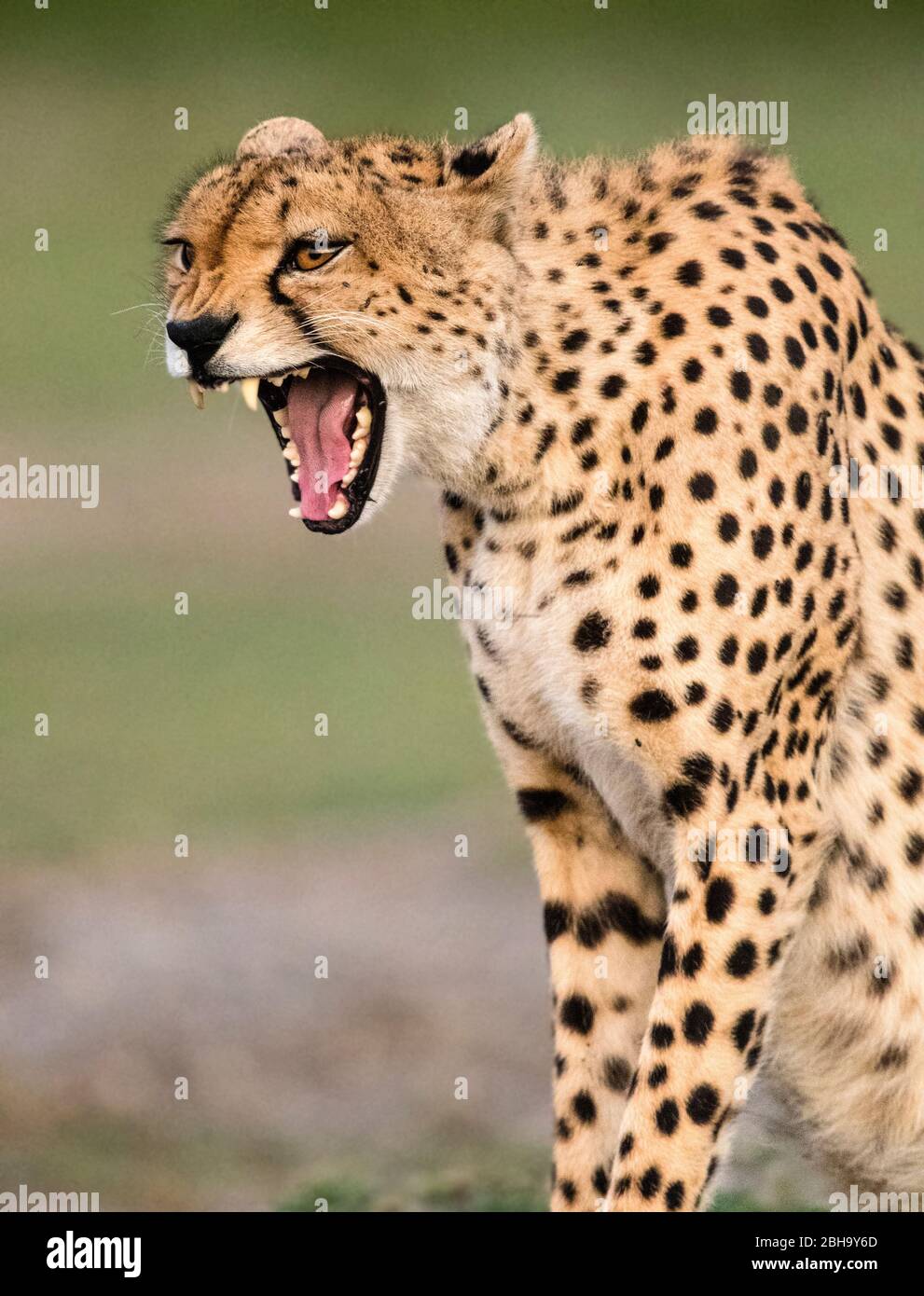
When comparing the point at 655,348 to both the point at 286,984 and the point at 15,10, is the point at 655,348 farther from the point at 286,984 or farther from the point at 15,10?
the point at 15,10

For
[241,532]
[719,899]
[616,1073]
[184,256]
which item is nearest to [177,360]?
[184,256]

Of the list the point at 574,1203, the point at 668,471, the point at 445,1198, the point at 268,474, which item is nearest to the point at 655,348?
the point at 668,471

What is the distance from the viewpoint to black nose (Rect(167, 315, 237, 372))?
3.24m

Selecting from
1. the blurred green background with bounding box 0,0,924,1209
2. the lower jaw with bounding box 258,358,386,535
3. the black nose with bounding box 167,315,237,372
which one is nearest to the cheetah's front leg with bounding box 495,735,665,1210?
the lower jaw with bounding box 258,358,386,535

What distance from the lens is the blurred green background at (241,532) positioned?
A: 23.6 ft

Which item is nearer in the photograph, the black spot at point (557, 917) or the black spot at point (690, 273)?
the black spot at point (690, 273)

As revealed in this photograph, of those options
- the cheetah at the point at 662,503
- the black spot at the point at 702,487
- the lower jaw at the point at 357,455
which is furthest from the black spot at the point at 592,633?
the lower jaw at the point at 357,455

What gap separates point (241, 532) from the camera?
907 cm

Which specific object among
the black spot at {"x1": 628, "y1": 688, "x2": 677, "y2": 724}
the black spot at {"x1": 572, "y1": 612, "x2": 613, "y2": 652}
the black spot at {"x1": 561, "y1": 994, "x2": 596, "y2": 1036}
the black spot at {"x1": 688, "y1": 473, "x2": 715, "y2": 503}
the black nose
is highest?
the black nose

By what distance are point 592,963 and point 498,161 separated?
129cm

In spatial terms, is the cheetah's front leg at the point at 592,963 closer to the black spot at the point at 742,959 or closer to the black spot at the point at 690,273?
the black spot at the point at 742,959

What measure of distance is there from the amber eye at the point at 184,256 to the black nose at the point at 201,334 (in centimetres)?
16

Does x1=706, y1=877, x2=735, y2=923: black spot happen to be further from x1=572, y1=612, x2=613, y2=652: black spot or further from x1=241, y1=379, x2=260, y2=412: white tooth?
x1=241, y1=379, x2=260, y2=412: white tooth

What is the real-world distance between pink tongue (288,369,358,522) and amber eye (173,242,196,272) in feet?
0.77
